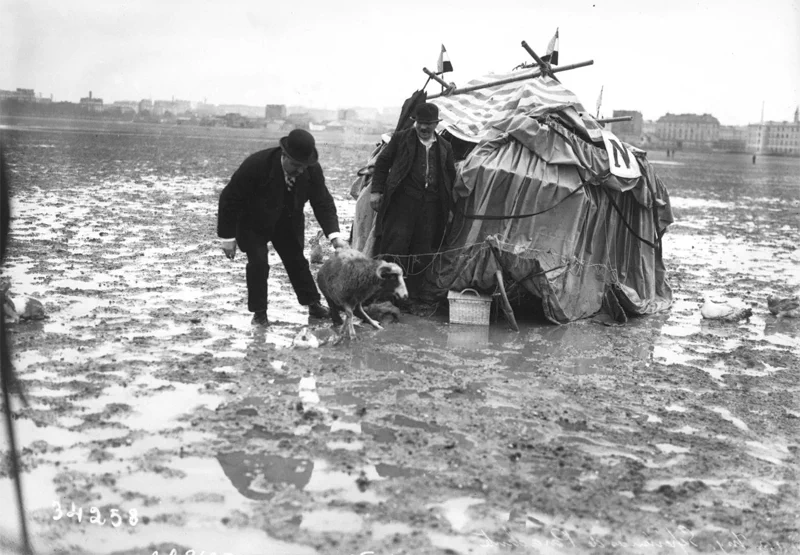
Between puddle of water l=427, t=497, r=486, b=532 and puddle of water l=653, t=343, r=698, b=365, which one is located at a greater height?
puddle of water l=653, t=343, r=698, b=365

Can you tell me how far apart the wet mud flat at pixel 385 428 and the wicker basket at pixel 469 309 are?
0.11 metres

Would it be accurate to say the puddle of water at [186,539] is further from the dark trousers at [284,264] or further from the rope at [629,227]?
the rope at [629,227]

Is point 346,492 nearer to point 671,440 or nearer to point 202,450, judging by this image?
point 202,450

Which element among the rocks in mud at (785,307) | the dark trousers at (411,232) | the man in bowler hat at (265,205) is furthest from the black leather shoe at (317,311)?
the rocks in mud at (785,307)

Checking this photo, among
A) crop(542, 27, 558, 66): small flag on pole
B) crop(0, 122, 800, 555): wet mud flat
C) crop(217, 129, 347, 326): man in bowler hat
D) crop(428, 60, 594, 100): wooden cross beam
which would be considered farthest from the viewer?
crop(542, 27, 558, 66): small flag on pole

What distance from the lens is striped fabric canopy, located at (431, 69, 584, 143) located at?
8.46 m

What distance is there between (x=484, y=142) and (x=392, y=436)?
4.25 metres

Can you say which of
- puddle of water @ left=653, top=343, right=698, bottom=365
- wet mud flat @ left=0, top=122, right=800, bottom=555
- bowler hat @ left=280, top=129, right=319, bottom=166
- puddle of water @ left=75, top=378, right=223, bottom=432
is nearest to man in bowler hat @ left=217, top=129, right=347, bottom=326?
bowler hat @ left=280, top=129, right=319, bottom=166

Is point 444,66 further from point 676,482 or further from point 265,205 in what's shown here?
point 676,482

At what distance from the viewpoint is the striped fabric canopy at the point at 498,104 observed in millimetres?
8461

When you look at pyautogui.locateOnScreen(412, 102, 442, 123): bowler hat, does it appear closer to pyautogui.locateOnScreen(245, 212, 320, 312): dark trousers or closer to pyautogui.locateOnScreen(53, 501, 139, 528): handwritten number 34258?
pyautogui.locateOnScreen(245, 212, 320, 312): dark trousers

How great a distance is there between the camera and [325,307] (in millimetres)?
7738

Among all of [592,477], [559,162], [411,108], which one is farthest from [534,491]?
[411,108]

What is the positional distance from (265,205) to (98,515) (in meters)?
3.87
